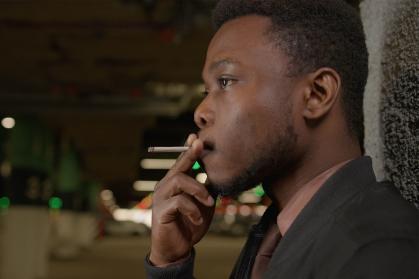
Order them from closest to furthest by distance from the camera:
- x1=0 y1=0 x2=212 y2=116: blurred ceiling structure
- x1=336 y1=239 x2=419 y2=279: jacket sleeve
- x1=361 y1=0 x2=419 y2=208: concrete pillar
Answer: x1=336 y1=239 x2=419 y2=279: jacket sleeve < x1=361 y1=0 x2=419 y2=208: concrete pillar < x1=0 y1=0 x2=212 y2=116: blurred ceiling structure

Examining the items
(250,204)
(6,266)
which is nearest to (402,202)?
(6,266)

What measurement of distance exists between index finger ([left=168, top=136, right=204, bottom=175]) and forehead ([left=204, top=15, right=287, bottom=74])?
152mm

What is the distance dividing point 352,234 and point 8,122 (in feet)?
38.7

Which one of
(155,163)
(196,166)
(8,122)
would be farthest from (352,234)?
(155,163)

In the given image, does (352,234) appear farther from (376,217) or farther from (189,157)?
(189,157)

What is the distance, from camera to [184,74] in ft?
30.1

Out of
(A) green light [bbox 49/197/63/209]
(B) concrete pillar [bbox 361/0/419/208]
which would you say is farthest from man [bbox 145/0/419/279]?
(A) green light [bbox 49/197/63/209]

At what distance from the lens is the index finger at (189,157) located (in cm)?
130

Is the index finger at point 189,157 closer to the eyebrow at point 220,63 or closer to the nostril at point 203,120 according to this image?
the nostril at point 203,120

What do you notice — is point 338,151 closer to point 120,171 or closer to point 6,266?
point 6,266

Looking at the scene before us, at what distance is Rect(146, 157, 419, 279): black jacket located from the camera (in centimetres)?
94

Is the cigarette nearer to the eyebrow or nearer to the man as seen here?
the man

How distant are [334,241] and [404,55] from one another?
2.43 ft

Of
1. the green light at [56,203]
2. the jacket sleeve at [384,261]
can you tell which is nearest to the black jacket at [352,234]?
the jacket sleeve at [384,261]
